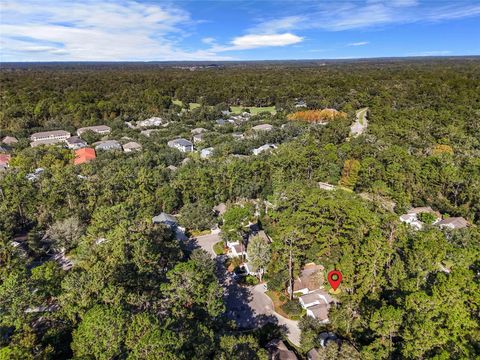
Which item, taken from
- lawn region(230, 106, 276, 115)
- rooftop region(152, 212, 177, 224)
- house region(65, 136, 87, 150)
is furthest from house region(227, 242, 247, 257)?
lawn region(230, 106, 276, 115)

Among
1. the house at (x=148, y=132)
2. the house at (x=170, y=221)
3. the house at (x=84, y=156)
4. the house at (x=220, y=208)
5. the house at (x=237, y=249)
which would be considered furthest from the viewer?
the house at (x=148, y=132)

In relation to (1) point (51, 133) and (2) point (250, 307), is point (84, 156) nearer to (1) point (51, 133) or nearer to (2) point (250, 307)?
(1) point (51, 133)

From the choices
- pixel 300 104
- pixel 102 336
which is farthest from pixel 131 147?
pixel 300 104

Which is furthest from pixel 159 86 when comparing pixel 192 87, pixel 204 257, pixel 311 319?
pixel 311 319

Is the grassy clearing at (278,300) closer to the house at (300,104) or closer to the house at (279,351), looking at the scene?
the house at (279,351)

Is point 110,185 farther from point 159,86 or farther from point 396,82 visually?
point 396,82

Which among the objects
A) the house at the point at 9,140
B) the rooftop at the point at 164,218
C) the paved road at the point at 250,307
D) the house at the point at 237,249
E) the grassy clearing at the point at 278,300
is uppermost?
the house at the point at 9,140

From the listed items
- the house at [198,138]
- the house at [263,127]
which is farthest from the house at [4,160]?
the house at [263,127]
